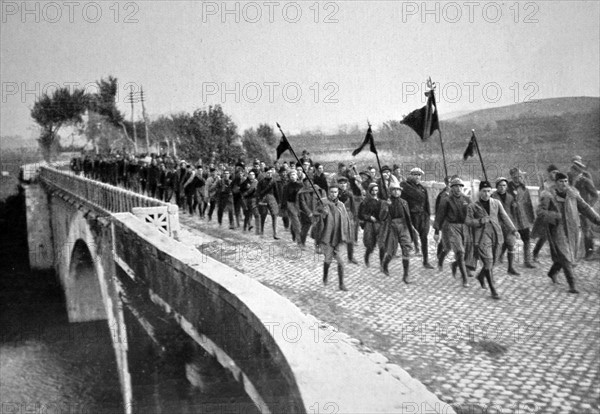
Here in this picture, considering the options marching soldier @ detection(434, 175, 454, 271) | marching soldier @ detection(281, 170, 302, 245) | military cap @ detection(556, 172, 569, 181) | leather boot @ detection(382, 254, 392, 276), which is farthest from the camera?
marching soldier @ detection(281, 170, 302, 245)

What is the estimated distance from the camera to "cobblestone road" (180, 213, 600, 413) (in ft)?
15.2

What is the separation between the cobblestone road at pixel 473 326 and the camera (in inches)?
182

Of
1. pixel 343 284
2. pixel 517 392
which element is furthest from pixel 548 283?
pixel 517 392

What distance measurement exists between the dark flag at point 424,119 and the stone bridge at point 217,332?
3.40 metres

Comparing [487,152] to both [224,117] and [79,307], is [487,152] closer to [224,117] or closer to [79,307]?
[224,117]

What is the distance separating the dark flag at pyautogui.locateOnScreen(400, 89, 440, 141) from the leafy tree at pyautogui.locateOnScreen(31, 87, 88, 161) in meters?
37.3

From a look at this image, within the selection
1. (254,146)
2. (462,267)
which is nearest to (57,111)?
(254,146)

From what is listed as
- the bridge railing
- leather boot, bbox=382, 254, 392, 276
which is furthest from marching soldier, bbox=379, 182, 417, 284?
the bridge railing

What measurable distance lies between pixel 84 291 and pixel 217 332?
63.1 feet

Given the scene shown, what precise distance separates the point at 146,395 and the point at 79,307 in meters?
14.9

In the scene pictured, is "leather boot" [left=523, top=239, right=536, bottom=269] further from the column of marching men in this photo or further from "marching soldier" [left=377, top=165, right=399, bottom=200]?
"marching soldier" [left=377, top=165, right=399, bottom=200]

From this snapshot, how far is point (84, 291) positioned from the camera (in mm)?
22969

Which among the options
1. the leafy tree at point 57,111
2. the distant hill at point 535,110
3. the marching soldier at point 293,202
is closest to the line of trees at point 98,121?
the leafy tree at point 57,111

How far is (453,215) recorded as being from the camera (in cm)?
774
